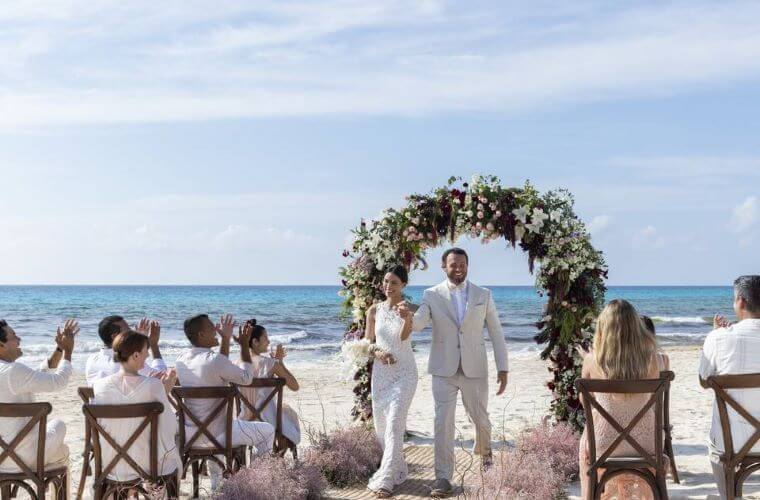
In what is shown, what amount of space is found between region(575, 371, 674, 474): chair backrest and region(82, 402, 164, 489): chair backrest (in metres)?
2.80

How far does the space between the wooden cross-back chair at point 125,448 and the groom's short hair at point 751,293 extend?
3.99 meters

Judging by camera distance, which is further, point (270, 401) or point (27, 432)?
point (270, 401)

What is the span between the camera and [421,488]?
7465 millimetres

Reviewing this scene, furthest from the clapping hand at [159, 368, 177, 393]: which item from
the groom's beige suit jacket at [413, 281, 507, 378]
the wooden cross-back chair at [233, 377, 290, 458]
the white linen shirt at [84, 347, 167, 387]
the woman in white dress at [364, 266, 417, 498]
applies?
the groom's beige suit jacket at [413, 281, 507, 378]

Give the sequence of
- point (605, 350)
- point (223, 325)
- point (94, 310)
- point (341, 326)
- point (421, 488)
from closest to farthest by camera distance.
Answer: point (605, 350) < point (223, 325) < point (421, 488) < point (341, 326) < point (94, 310)

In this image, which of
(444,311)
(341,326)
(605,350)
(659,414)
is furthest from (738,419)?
(341,326)

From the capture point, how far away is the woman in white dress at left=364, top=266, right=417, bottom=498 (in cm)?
727

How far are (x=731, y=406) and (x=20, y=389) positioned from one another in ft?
16.0

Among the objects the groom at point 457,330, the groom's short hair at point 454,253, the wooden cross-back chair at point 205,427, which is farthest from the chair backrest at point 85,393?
the groom's short hair at point 454,253

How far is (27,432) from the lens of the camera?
18.6 ft

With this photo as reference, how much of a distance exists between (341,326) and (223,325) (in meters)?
31.4

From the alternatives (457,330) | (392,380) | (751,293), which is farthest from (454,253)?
(751,293)

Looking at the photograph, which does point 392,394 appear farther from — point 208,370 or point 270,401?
point 208,370

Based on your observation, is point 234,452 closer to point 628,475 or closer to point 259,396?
point 259,396
